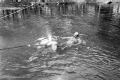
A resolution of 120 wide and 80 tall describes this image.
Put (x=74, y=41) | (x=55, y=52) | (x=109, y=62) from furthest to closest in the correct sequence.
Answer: (x=74, y=41) → (x=55, y=52) → (x=109, y=62)

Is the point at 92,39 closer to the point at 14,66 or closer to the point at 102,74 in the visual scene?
the point at 102,74

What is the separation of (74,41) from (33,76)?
542 cm

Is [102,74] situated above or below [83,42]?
below

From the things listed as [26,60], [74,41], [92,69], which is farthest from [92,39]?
[26,60]

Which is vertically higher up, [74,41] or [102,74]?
[74,41]

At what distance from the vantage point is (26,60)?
29.1 feet

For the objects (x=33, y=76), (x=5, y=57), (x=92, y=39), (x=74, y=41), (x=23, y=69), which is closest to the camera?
A: (x=33, y=76)

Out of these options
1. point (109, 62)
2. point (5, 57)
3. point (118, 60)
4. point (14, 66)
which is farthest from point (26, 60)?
point (118, 60)

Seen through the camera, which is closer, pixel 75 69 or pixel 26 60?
pixel 75 69

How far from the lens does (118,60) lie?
886 cm

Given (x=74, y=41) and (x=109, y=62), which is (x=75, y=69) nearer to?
(x=109, y=62)

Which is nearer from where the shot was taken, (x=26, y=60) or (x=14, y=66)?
(x=14, y=66)

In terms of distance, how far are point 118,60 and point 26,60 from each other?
19.8 ft

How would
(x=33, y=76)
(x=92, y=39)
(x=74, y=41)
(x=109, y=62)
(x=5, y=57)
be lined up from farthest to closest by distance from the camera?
(x=92, y=39), (x=74, y=41), (x=5, y=57), (x=109, y=62), (x=33, y=76)
